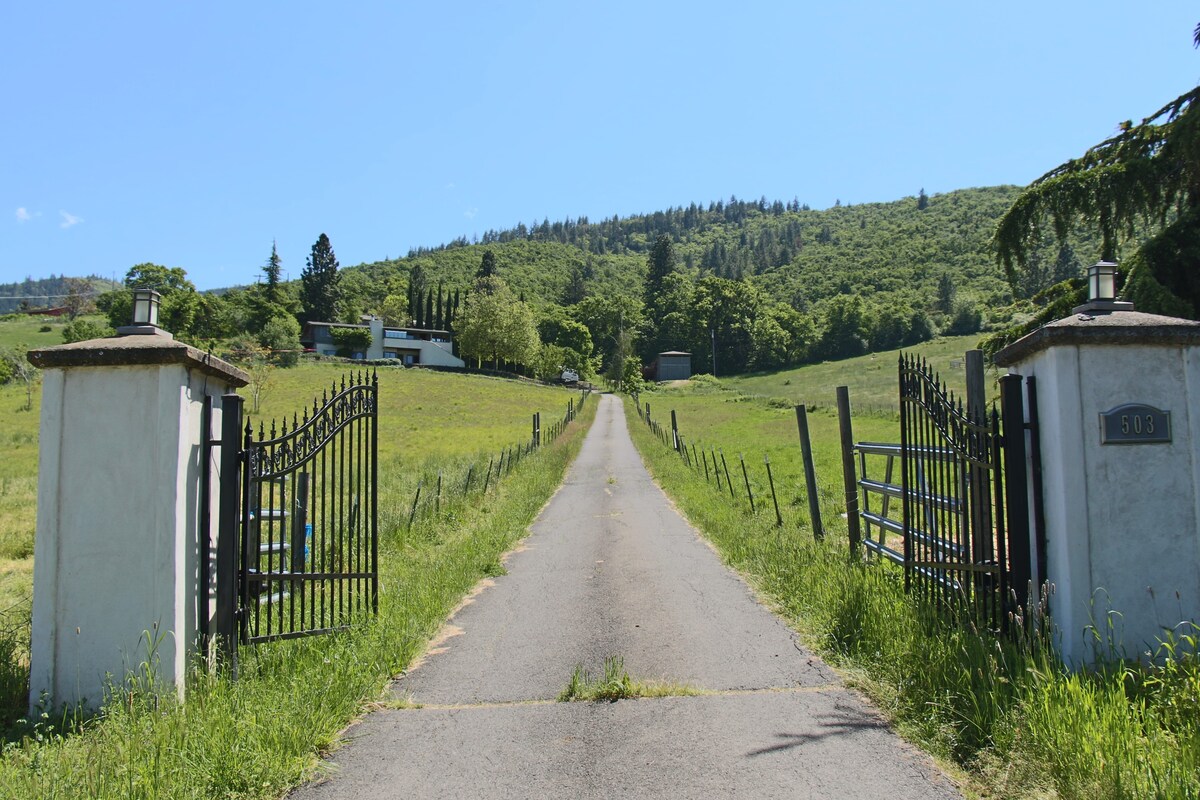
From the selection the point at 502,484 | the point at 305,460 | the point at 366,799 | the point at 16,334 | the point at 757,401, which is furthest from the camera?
the point at 16,334

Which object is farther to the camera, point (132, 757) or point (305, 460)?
point (305, 460)

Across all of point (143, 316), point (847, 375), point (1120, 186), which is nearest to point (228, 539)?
point (143, 316)

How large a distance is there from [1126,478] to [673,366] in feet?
374

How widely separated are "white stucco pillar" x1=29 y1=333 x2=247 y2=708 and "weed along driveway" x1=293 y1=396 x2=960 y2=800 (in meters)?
1.60

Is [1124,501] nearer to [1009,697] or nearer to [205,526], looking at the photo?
[1009,697]

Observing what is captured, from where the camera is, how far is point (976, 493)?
5887 millimetres

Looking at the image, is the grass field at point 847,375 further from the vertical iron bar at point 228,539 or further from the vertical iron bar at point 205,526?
the vertical iron bar at point 205,526

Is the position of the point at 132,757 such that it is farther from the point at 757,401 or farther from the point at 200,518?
the point at 757,401

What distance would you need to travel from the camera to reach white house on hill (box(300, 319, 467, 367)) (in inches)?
4018

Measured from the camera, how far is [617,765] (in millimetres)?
4312

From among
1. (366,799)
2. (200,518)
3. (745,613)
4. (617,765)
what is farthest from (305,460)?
(745,613)

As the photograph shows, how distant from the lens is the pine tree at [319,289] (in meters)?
112

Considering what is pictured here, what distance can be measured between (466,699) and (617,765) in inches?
61.6

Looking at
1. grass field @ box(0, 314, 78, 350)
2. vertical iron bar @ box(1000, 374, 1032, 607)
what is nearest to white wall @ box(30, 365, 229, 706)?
vertical iron bar @ box(1000, 374, 1032, 607)
